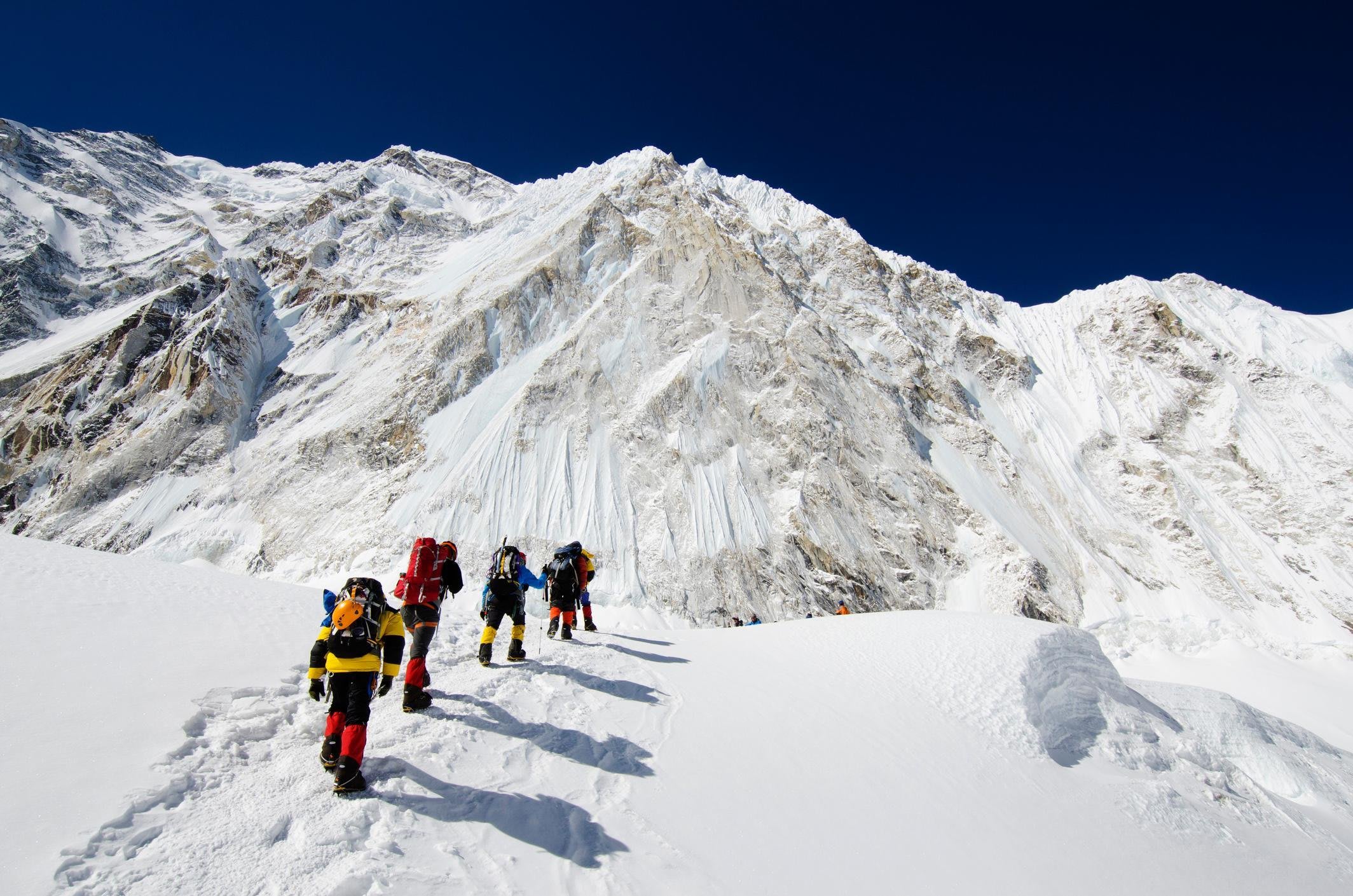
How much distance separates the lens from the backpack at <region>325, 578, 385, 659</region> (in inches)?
190

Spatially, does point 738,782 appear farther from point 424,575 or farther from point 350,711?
point 424,575

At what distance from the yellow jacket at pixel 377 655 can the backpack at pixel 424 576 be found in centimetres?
152

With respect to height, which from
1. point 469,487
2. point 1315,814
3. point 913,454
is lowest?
point 1315,814

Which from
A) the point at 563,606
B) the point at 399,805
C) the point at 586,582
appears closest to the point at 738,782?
the point at 399,805

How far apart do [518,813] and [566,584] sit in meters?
5.25

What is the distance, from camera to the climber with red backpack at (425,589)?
6.44 metres

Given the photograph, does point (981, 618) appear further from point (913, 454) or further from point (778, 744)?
point (913, 454)

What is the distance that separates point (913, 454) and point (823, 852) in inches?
1345

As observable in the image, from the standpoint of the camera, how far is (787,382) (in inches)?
1421

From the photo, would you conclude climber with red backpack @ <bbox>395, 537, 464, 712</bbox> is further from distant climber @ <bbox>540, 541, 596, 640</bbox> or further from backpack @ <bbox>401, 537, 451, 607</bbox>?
distant climber @ <bbox>540, 541, 596, 640</bbox>

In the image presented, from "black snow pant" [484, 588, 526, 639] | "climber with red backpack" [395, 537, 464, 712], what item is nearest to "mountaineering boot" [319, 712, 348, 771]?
"climber with red backpack" [395, 537, 464, 712]

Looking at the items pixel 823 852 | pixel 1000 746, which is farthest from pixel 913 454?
pixel 823 852

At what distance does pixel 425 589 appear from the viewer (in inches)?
278

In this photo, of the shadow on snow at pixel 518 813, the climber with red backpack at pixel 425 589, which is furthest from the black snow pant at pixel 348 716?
the climber with red backpack at pixel 425 589
